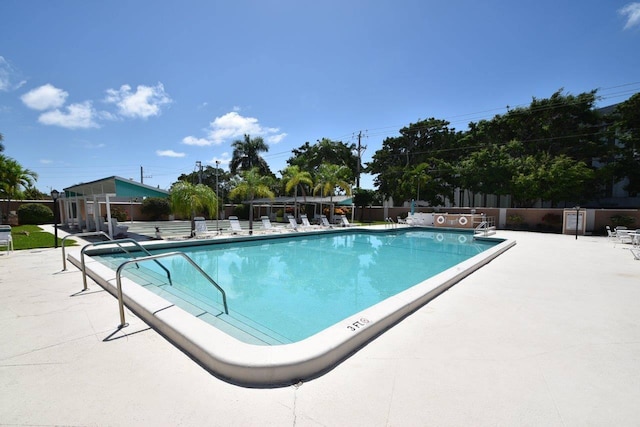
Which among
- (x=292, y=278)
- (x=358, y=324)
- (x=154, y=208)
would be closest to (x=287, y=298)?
(x=292, y=278)

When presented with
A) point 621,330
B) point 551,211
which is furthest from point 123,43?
point 551,211

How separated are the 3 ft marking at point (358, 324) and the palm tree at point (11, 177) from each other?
82.6 feet

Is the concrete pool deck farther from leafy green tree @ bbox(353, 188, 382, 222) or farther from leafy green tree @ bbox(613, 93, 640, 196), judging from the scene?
leafy green tree @ bbox(613, 93, 640, 196)

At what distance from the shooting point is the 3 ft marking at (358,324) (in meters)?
3.32

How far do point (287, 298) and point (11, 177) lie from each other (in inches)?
925

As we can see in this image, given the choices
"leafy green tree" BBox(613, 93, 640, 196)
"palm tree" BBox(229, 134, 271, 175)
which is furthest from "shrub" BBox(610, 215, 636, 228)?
"palm tree" BBox(229, 134, 271, 175)

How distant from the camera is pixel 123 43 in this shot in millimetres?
11359

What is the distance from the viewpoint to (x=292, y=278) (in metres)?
8.01

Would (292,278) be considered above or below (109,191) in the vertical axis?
below

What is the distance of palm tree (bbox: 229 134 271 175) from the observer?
117 feet

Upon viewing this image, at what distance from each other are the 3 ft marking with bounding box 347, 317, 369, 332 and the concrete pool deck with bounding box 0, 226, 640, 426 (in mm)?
253

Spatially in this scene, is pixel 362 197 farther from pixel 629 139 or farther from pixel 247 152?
pixel 629 139

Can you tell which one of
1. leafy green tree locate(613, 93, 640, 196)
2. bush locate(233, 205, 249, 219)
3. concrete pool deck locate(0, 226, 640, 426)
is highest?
leafy green tree locate(613, 93, 640, 196)

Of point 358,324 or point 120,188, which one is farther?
point 120,188
